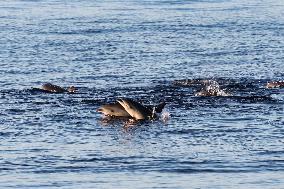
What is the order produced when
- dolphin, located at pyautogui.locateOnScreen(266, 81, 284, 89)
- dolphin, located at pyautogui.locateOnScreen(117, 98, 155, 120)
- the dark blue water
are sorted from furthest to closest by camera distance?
dolphin, located at pyautogui.locateOnScreen(266, 81, 284, 89) → dolphin, located at pyautogui.locateOnScreen(117, 98, 155, 120) → the dark blue water

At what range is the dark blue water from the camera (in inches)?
704

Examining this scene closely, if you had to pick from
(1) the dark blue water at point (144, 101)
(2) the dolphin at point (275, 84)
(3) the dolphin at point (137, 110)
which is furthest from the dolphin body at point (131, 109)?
(2) the dolphin at point (275, 84)

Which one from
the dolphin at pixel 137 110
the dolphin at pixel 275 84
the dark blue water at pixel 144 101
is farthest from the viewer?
the dolphin at pixel 275 84

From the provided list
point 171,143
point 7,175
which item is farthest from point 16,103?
point 7,175

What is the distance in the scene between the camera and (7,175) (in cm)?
1755

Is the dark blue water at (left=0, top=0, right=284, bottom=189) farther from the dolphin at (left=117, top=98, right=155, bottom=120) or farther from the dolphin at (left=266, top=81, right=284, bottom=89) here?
the dolphin at (left=266, top=81, right=284, bottom=89)

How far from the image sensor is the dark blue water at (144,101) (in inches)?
704

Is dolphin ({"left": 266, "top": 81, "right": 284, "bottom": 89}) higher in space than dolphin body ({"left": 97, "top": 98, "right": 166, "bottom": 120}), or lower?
lower

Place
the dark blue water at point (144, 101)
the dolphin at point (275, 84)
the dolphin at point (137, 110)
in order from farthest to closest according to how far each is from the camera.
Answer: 1. the dolphin at point (275, 84)
2. the dolphin at point (137, 110)
3. the dark blue water at point (144, 101)

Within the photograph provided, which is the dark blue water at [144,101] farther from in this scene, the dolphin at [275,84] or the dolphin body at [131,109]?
the dolphin at [275,84]

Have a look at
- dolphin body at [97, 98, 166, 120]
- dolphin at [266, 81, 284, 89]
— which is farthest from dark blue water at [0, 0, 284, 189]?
dolphin at [266, 81, 284, 89]

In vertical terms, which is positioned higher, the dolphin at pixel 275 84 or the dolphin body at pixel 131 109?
the dolphin body at pixel 131 109

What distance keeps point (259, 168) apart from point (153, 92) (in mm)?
9398

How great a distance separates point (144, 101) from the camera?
84.6 feet
